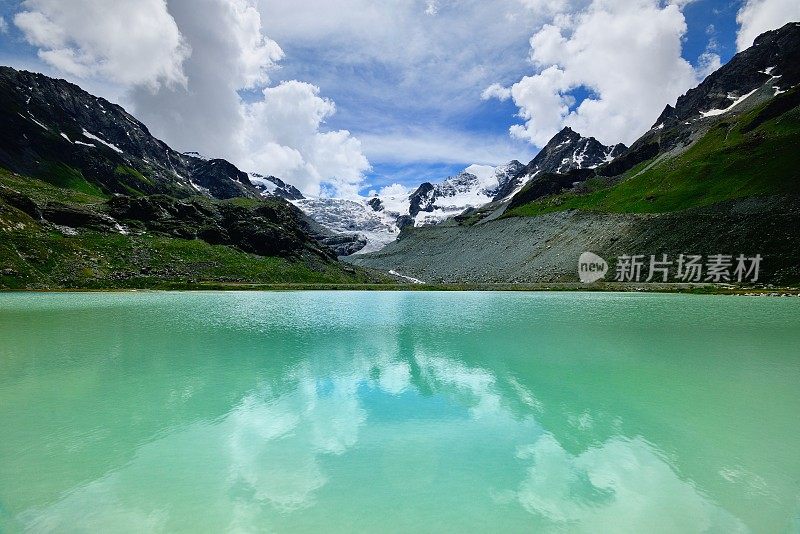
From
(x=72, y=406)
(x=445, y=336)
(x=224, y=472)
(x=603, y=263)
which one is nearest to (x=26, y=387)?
(x=72, y=406)

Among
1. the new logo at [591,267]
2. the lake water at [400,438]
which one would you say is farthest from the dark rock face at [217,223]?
the lake water at [400,438]

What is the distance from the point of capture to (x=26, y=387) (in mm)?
19219

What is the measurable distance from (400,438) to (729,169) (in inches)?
6476

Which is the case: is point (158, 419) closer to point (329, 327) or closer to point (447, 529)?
point (447, 529)

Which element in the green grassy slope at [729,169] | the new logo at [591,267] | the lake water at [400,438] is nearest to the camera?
the lake water at [400,438]

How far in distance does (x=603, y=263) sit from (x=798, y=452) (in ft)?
371

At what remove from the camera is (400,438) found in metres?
13.9

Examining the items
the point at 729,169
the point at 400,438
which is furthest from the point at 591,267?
the point at 400,438

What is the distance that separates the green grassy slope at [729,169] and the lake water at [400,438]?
110 m

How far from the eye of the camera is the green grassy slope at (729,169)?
4395 inches

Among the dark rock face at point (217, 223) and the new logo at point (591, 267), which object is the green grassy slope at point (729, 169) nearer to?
the new logo at point (591, 267)

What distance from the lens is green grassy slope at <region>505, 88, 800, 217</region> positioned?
11162 centimetres

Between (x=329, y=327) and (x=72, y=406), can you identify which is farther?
(x=329, y=327)

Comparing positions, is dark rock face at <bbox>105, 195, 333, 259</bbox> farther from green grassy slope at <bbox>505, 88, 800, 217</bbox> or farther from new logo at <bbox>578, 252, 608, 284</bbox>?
green grassy slope at <bbox>505, 88, 800, 217</bbox>
